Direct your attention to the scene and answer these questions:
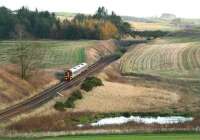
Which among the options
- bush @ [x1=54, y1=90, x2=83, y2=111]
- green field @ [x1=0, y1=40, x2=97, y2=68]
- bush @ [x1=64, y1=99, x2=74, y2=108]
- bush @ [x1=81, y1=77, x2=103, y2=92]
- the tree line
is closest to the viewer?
bush @ [x1=54, y1=90, x2=83, y2=111]

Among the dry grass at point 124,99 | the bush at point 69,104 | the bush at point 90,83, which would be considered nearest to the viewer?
the bush at point 69,104

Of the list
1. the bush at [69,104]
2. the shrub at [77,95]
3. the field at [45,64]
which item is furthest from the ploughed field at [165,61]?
the bush at [69,104]

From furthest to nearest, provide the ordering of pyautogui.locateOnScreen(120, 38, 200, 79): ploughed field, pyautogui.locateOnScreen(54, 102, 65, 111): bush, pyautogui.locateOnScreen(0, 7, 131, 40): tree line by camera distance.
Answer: pyautogui.locateOnScreen(0, 7, 131, 40): tree line, pyautogui.locateOnScreen(120, 38, 200, 79): ploughed field, pyautogui.locateOnScreen(54, 102, 65, 111): bush

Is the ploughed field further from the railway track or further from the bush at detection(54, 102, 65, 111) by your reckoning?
the bush at detection(54, 102, 65, 111)

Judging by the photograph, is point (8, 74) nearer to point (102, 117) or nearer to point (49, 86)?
point (49, 86)

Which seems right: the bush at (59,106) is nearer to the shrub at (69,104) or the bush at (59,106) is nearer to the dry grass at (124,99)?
the shrub at (69,104)

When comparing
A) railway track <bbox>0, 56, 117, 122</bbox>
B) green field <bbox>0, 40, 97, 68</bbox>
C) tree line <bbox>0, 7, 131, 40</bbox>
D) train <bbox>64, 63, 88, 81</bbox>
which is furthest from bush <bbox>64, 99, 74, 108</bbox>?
tree line <bbox>0, 7, 131, 40</bbox>

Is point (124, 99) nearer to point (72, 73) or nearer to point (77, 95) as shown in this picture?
point (77, 95)

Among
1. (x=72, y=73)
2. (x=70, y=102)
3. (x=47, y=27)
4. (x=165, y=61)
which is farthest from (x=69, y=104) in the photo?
(x=47, y=27)
